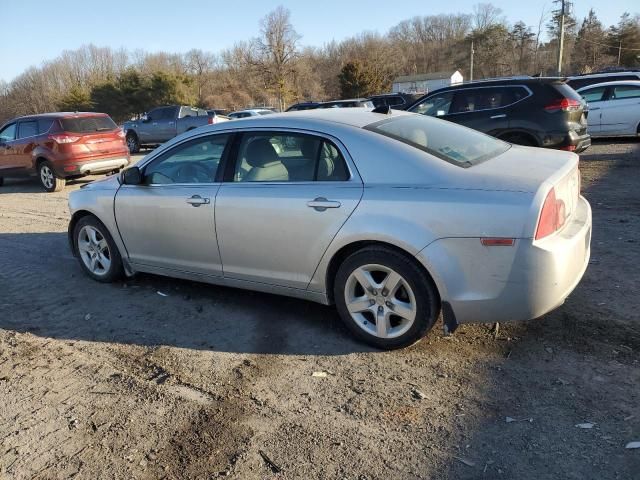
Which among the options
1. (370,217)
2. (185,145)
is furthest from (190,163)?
(370,217)

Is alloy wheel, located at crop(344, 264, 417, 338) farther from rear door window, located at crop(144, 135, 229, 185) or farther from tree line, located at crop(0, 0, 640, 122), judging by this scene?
tree line, located at crop(0, 0, 640, 122)

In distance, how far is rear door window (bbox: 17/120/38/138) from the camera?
1166 cm

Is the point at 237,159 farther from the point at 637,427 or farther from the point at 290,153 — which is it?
the point at 637,427

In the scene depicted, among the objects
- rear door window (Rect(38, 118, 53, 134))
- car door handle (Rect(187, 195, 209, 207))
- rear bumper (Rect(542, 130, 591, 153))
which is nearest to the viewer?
car door handle (Rect(187, 195, 209, 207))

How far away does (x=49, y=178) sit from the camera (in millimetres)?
11430

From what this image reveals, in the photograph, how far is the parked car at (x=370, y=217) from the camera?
3.04 meters

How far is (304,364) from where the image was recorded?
3479mm

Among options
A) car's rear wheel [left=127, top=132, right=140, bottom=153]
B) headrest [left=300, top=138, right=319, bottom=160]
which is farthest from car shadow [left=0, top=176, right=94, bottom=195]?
headrest [left=300, top=138, right=319, bottom=160]

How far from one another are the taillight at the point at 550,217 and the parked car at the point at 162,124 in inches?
709

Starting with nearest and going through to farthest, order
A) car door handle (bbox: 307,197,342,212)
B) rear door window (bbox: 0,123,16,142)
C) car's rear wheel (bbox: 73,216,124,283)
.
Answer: car door handle (bbox: 307,197,342,212) < car's rear wheel (bbox: 73,216,124,283) < rear door window (bbox: 0,123,16,142)

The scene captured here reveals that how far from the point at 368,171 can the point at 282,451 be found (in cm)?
178

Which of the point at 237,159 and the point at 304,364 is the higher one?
the point at 237,159

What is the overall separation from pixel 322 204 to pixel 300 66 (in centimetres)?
5662

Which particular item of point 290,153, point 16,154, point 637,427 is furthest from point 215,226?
point 16,154
